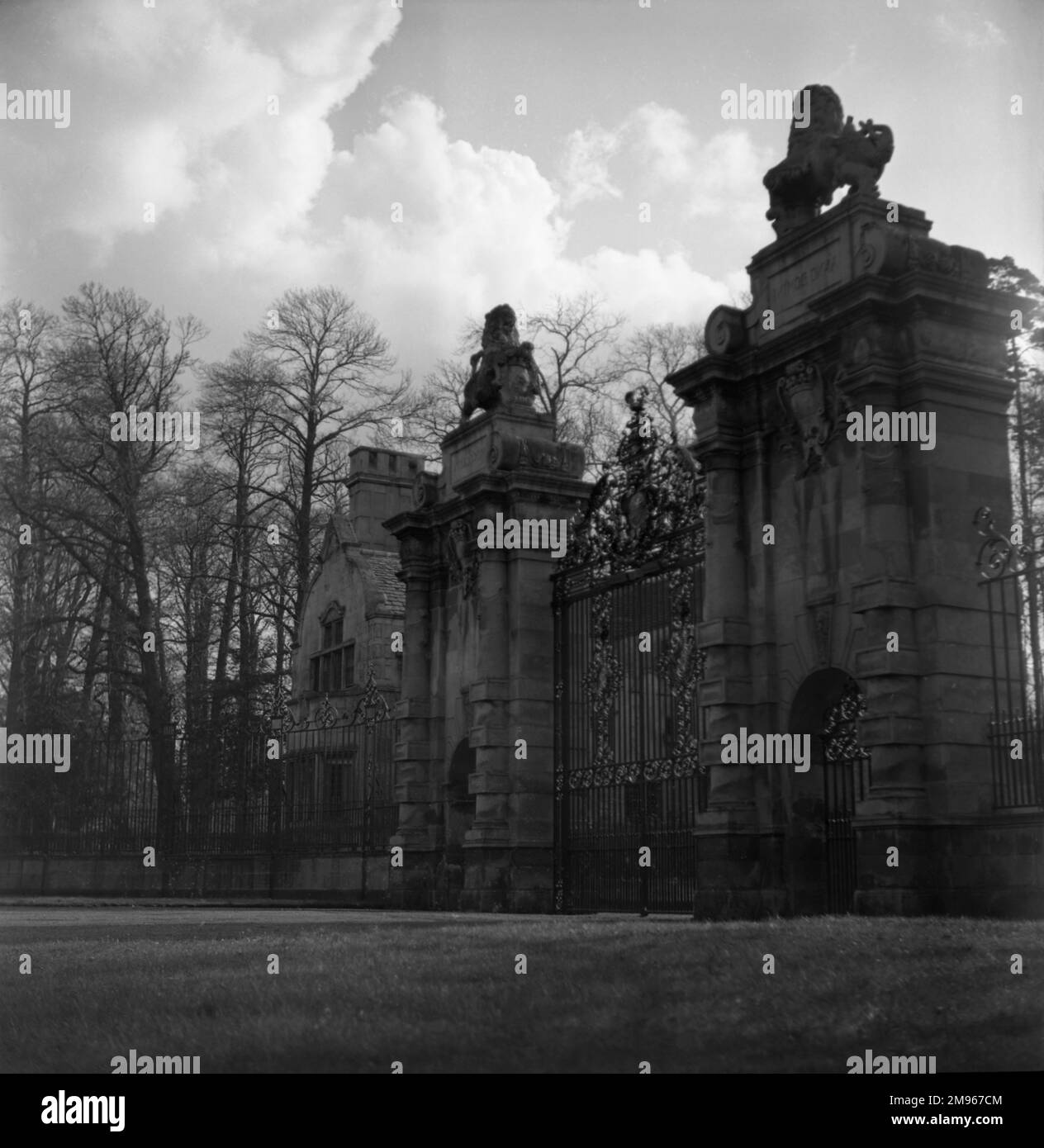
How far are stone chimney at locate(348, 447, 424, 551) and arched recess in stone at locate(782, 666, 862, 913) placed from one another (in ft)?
87.7

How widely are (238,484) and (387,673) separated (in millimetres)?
5804

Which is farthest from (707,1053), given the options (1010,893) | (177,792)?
(177,792)

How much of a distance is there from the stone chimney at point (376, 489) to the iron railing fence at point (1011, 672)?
28.0 metres

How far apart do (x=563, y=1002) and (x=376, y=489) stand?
3288 cm

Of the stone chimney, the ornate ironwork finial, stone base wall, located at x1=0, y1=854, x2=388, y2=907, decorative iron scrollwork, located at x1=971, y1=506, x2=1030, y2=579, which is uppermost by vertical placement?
the stone chimney

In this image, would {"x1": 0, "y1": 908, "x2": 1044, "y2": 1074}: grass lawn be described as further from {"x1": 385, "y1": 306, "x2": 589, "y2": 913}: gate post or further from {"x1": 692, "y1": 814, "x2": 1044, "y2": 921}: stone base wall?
{"x1": 385, "y1": 306, "x2": 589, "y2": 913}: gate post

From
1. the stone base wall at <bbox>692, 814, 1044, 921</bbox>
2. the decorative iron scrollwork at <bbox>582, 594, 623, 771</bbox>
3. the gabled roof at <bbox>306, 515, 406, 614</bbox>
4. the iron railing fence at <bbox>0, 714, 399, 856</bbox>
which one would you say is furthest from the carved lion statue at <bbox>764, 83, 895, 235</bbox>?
the gabled roof at <bbox>306, 515, 406, 614</bbox>

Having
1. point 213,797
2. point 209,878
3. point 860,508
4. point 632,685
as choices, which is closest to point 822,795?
point 860,508

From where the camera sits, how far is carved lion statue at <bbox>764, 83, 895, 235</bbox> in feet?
45.2

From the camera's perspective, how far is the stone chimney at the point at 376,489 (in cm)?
3966

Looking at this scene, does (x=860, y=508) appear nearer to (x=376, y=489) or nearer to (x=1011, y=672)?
(x=1011, y=672)

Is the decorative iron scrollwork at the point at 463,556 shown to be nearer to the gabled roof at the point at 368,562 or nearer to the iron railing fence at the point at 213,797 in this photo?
the iron railing fence at the point at 213,797

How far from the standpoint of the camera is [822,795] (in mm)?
13375
